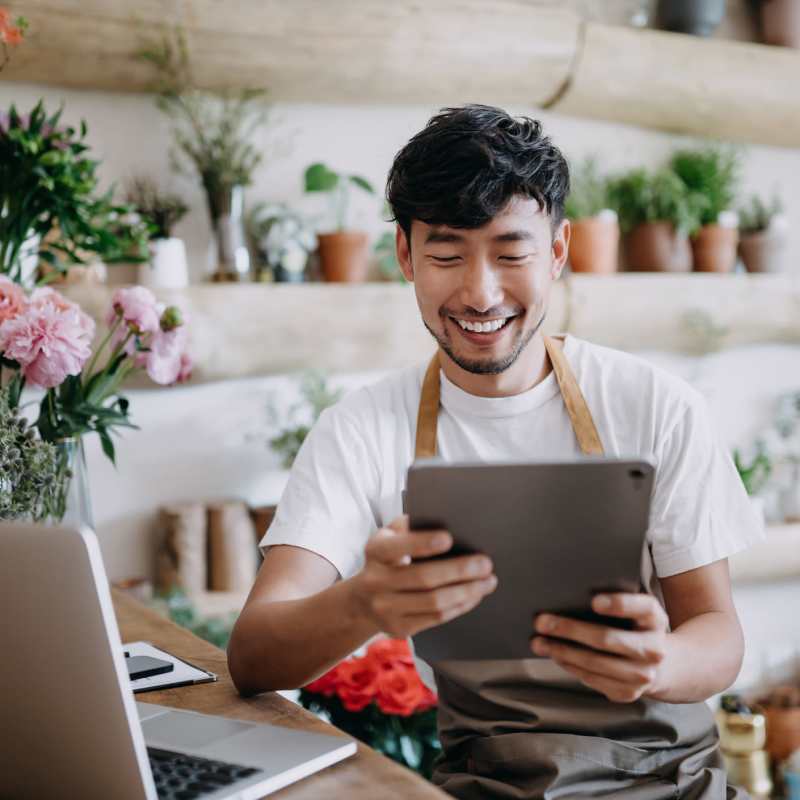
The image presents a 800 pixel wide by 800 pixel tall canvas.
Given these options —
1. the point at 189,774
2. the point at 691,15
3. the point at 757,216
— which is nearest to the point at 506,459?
the point at 189,774

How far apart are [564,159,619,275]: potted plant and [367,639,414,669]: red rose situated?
149 centimetres

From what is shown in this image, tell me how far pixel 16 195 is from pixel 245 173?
1.07 meters

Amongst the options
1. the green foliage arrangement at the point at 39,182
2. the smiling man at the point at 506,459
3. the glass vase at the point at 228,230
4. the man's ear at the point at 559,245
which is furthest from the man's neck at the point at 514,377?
the glass vase at the point at 228,230

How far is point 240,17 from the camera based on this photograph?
2.62m

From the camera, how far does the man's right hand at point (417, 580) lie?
3.15ft

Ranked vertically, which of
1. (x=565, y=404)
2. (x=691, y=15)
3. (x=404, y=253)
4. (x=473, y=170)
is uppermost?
(x=691, y=15)

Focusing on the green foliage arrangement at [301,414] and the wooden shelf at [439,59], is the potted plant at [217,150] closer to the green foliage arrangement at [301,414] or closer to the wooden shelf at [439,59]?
the wooden shelf at [439,59]

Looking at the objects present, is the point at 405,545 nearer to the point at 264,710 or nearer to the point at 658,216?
the point at 264,710

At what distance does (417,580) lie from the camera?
97 centimetres

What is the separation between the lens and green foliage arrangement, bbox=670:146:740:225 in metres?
3.45

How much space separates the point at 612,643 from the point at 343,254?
206cm

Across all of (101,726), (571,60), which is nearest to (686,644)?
(101,726)

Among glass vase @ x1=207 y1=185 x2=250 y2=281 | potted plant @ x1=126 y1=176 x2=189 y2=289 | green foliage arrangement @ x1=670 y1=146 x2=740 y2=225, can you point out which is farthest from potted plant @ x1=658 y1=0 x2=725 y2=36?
potted plant @ x1=126 y1=176 x2=189 y2=289

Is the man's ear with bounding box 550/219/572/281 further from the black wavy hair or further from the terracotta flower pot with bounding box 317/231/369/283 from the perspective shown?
the terracotta flower pot with bounding box 317/231/369/283
